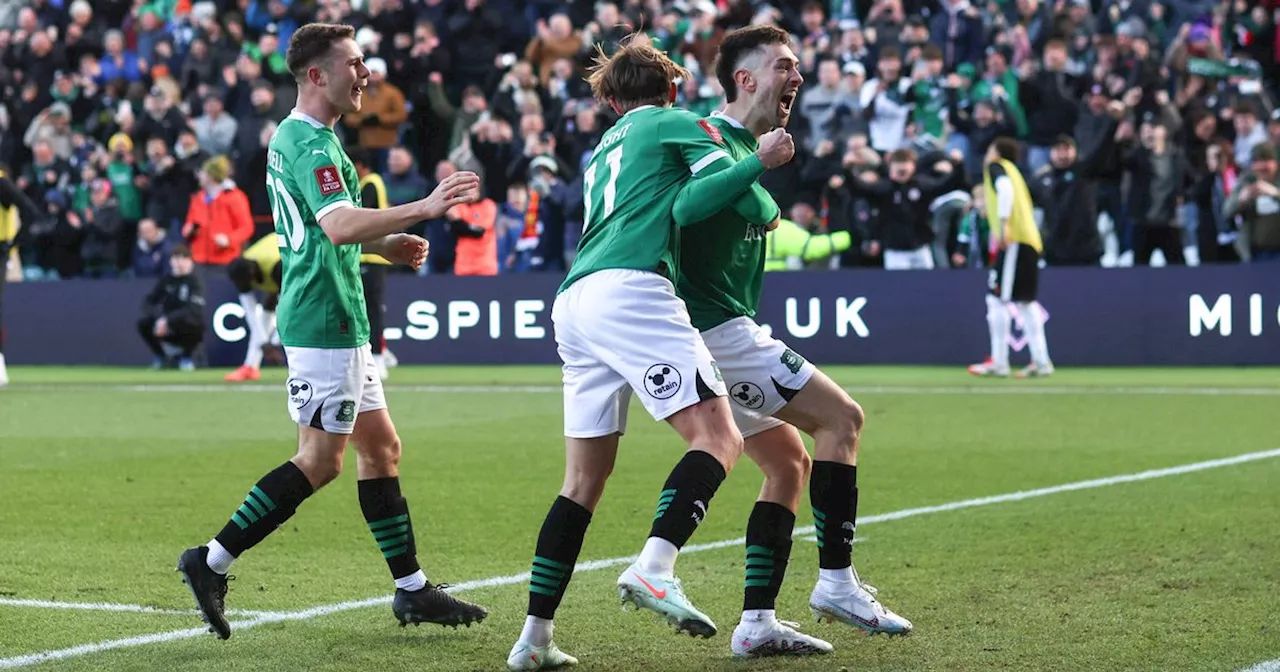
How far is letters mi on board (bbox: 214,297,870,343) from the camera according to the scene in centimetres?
1975

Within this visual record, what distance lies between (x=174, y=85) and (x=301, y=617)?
66.7 ft

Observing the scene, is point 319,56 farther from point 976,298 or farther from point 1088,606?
point 976,298

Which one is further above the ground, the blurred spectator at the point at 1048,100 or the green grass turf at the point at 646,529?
the blurred spectator at the point at 1048,100

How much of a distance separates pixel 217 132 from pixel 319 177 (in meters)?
19.2

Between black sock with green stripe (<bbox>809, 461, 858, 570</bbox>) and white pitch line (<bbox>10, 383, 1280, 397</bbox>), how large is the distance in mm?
10050

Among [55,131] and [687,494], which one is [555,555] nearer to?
[687,494]

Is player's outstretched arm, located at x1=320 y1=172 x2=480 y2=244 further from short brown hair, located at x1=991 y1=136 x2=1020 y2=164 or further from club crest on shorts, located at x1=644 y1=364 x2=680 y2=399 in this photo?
short brown hair, located at x1=991 y1=136 x2=1020 y2=164

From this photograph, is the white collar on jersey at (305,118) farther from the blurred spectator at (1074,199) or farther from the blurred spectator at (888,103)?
the blurred spectator at (888,103)

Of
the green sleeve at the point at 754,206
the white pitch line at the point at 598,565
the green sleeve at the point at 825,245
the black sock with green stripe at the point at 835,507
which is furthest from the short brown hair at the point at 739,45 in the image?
the green sleeve at the point at 825,245

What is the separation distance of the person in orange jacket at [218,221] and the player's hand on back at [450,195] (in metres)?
16.0

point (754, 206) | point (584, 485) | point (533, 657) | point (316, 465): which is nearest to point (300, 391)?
point (316, 465)

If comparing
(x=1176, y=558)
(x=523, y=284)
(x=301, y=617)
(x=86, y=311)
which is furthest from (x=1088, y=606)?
(x=86, y=311)

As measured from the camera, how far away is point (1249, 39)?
21.3 metres

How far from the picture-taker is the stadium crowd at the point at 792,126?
19797 mm
